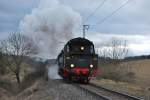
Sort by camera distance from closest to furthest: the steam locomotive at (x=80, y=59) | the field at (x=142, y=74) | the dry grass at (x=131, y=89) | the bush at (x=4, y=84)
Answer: the dry grass at (x=131, y=89) < the steam locomotive at (x=80, y=59) < the field at (x=142, y=74) < the bush at (x=4, y=84)

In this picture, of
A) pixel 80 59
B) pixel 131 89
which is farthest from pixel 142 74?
pixel 131 89

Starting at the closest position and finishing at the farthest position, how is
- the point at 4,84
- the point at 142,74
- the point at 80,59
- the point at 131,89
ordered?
the point at 131,89 < the point at 80,59 < the point at 142,74 < the point at 4,84

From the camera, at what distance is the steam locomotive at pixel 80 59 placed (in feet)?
115

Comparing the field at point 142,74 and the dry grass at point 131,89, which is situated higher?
the field at point 142,74

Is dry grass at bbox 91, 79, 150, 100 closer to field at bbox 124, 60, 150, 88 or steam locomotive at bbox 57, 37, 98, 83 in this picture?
steam locomotive at bbox 57, 37, 98, 83

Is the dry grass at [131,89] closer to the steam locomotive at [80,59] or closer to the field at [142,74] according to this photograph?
the steam locomotive at [80,59]

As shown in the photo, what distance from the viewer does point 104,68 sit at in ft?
181

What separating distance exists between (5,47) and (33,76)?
97.2 feet

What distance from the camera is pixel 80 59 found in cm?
3528

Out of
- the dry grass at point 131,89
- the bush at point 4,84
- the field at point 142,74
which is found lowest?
the bush at point 4,84

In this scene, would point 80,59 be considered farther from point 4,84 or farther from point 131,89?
point 4,84

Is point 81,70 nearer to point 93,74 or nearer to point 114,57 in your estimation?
point 93,74

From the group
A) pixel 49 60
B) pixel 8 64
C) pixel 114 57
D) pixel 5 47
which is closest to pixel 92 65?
pixel 49 60

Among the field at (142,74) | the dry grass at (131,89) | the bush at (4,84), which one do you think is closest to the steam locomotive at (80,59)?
the dry grass at (131,89)
